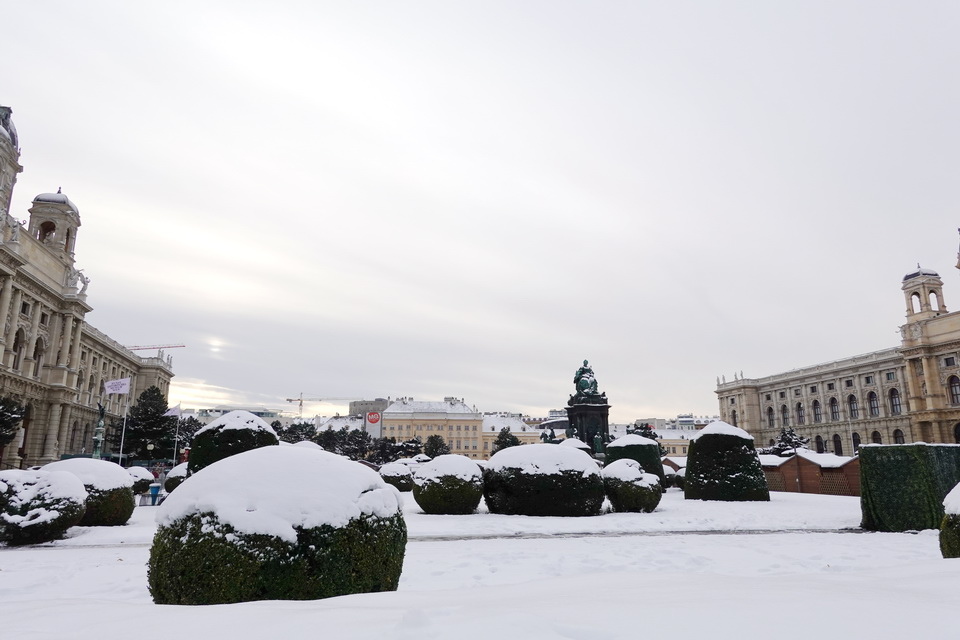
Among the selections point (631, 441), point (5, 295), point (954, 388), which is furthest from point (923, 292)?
point (5, 295)

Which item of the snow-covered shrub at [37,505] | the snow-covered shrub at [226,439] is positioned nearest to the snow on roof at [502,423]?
the snow-covered shrub at [226,439]

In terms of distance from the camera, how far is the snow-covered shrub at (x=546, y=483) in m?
15.4

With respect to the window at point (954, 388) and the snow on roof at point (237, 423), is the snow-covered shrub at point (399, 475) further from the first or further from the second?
the window at point (954, 388)

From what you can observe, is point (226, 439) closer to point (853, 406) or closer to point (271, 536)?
point (271, 536)

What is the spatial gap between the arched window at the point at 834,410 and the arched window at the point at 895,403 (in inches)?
340

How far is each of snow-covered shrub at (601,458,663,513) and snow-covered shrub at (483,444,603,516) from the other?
1.06m

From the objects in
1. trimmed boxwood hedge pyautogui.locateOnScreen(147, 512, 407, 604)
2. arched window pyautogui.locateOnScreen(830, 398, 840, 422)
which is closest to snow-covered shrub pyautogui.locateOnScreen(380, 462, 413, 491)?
trimmed boxwood hedge pyautogui.locateOnScreen(147, 512, 407, 604)

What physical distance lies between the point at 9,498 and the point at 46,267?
52.8 m

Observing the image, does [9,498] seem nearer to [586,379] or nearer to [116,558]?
[116,558]

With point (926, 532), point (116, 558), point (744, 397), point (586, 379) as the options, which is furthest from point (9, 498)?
point (744, 397)

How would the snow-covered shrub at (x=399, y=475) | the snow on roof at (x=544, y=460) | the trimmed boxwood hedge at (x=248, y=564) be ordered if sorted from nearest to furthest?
the trimmed boxwood hedge at (x=248, y=564)
the snow on roof at (x=544, y=460)
the snow-covered shrub at (x=399, y=475)

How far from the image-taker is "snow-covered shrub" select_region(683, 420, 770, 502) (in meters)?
20.5

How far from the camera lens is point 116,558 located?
31.1 ft

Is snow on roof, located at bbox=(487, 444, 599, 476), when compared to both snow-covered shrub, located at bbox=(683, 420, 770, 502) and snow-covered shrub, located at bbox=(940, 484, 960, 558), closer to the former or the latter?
snow-covered shrub, located at bbox=(683, 420, 770, 502)
